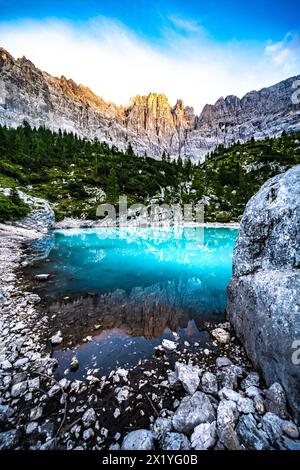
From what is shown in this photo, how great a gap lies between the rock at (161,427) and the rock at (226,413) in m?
0.92

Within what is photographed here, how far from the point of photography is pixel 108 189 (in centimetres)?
5903

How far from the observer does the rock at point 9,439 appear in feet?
11.8

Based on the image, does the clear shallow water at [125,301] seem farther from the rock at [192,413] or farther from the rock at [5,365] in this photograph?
the rock at [192,413]

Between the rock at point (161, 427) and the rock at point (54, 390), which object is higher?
the rock at point (161, 427)

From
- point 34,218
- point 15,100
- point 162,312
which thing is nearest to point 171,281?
point 162,312

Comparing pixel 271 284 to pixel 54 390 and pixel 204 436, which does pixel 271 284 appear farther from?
pixel 54 390

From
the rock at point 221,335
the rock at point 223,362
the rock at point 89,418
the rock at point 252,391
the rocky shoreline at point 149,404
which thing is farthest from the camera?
the rock at point 221,335

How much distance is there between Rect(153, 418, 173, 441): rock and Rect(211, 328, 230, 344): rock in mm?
3491

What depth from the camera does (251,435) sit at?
3.53 meters

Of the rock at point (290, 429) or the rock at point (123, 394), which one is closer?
the rock at point (290, 429)

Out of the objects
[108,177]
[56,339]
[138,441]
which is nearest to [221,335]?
[138,441]

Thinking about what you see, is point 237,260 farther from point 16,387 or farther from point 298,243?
point 16,387

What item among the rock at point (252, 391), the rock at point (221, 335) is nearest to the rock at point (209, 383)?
the rock at point (252, 391)

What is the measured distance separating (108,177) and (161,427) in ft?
216
